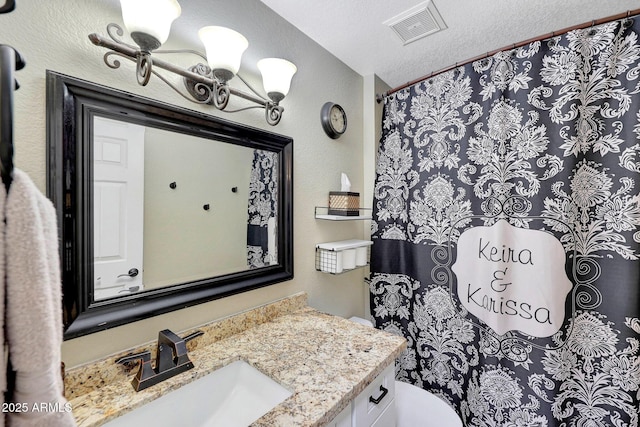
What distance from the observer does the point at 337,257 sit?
4.77 ft

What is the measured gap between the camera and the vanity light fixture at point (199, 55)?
0.75 metres

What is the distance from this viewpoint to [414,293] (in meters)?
1.68

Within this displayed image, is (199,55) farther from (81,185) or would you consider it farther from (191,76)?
(81,185)

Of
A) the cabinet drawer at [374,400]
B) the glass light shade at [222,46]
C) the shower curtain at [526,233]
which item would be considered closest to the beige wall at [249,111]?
the glass light shade at [222,46]

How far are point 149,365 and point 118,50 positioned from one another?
0.95 metres

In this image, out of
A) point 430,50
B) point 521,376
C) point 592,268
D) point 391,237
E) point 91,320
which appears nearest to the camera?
point 91,320

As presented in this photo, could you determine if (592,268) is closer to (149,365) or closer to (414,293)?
(414,293)

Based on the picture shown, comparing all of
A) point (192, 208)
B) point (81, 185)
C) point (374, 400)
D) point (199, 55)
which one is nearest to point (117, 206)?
point (81, 185)

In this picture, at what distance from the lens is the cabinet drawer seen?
890 millimetres

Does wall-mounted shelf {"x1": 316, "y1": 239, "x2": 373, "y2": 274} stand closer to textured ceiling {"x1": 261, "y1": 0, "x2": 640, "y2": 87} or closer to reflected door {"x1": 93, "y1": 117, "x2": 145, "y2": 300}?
reflected door {"x1": 93, "y1": 117, "x2": 145, "y2": 300}

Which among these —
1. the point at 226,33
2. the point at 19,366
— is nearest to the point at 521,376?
the point at 19,366

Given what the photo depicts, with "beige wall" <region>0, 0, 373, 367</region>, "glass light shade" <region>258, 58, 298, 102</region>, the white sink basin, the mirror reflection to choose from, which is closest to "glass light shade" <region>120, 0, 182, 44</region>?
"beige wall" <region>0, 0, 373, 367</region>

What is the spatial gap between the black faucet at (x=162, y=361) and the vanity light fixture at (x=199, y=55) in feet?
2.61

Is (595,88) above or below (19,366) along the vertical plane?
above
